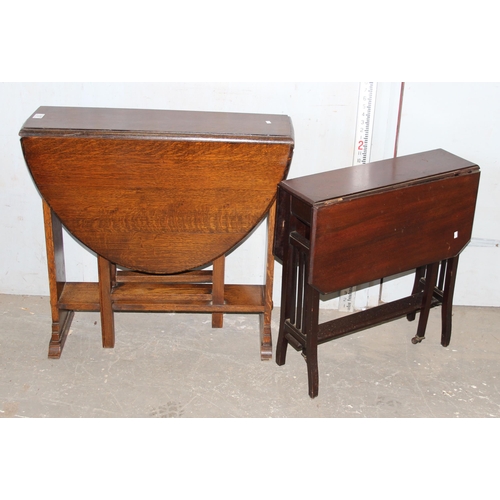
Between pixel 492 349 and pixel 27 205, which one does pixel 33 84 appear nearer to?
pixel 27 205

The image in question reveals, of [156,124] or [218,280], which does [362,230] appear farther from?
[156,124]

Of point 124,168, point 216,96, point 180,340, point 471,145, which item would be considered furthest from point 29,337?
point 471,145

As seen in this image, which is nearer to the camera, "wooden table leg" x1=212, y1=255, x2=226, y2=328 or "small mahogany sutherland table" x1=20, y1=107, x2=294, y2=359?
"small mahogany sutherland table" x1=20, y1=107, x2=294, y2=359

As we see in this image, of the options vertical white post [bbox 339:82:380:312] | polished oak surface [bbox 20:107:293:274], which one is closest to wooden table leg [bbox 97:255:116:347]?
polished oak surface [bbox 20:107:293:274]

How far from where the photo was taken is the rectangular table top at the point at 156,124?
9.07 ft

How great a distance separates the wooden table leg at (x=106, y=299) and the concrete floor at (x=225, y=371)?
65mm

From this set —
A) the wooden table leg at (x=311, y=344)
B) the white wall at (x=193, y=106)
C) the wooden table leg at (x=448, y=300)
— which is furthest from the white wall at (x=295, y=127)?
the wooden table leg at (x=311, y=344)

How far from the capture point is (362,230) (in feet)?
9.11

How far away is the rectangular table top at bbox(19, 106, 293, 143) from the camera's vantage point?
2.77 m

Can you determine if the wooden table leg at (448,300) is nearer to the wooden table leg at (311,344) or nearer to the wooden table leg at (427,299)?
the wooden table leg at (427,299)

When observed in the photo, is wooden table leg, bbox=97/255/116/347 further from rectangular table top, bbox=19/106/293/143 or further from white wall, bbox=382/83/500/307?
white wall, bbox=382/83/500/307

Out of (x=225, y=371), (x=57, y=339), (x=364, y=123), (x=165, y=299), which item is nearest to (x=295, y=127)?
(x=364, y=123)

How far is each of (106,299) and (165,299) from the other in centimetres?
25

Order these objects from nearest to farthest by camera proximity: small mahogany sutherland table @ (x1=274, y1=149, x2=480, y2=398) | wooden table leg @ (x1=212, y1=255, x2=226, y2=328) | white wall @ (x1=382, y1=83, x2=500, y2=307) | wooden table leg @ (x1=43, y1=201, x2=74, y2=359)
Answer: small mahogany sutherland table @ (x1=274, y1=149, x2=480, y2=398)
wooden table leg @ (x1=43, y1=201, x2=74, y2=359)
wooden table leg @ (x1=212, y1=255, x2=226, y2=328)
white wall @ (x1=382, y1=83, x2=500, y2=307)
